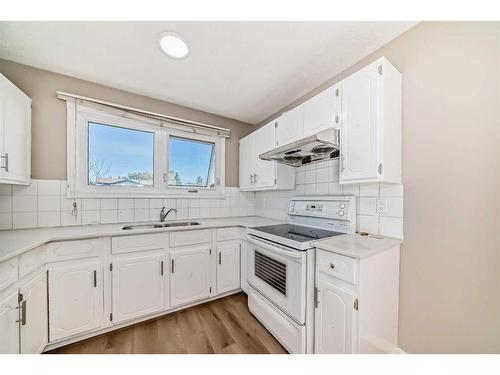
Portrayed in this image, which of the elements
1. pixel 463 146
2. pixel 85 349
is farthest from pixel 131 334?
pixel 463 146

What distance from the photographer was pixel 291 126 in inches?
76.6

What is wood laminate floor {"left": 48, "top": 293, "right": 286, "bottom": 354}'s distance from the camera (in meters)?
1.44

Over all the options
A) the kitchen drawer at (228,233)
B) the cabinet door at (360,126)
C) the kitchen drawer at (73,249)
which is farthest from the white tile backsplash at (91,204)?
the cabinet door at (360,126)

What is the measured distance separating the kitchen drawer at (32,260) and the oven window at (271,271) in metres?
1.55

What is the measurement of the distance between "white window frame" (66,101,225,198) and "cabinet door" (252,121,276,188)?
1.79ft

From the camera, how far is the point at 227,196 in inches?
108

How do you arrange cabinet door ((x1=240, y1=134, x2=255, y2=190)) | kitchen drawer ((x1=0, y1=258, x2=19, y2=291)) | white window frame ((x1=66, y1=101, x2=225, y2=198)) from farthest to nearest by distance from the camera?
cabinet door ((x1=240, y1=134, x2=255, y2=190)), white window frame ((x1=66, y1=101, x2=225, y2=198)), kitchen drawer ((x1=0, y1=258, x2=19, y2=291))

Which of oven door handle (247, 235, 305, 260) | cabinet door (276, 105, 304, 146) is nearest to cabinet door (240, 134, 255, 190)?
cabinet door (276, 105, 304, 146)

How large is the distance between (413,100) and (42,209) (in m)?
3.09

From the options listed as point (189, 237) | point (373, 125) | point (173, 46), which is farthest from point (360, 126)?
point (189, 237)

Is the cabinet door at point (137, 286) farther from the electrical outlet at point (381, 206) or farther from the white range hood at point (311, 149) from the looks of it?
the electrical outlet at point (381, 206)

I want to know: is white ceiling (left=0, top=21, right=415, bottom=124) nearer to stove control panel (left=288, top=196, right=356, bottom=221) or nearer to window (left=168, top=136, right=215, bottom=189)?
window (left=168, top=136, right=215, bottom=189)

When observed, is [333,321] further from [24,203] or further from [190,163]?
[24,203]

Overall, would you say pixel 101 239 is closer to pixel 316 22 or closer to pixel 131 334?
pixel 131 334
